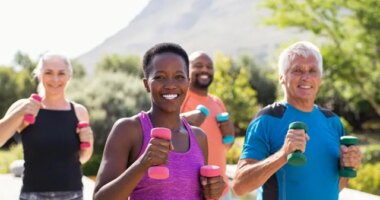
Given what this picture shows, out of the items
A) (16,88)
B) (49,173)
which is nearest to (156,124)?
(49,173)

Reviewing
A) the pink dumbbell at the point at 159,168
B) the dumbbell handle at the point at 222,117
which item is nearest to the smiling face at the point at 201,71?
the dumbbell handle at the point at 222,117

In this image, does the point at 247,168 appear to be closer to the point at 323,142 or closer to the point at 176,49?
the point at 323,142

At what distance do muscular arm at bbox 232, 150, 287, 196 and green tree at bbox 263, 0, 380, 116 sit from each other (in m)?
12.3

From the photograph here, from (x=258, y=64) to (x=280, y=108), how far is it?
2847 centimetres

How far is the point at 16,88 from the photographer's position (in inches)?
1098

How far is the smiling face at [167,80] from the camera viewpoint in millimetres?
1965

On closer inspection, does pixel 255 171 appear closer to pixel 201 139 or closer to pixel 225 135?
pixel 201 139

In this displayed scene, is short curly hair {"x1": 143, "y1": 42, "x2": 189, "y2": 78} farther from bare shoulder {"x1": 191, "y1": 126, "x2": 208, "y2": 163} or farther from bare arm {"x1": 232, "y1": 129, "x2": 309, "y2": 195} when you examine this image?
bare arm {"x1": 232, "y1": 129, "x2": 309, "y2": 195}

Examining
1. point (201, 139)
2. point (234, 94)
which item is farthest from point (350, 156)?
point (234, 94)

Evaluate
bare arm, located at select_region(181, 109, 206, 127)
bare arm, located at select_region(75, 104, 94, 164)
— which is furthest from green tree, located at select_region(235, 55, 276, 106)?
bare arm, located at select_region(75, 104, 94, 164)

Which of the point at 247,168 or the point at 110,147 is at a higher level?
the point at 110,147

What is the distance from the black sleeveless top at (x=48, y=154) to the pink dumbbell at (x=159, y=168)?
5.29ft

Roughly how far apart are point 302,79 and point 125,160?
101 cm

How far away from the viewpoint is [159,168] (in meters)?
1.75
